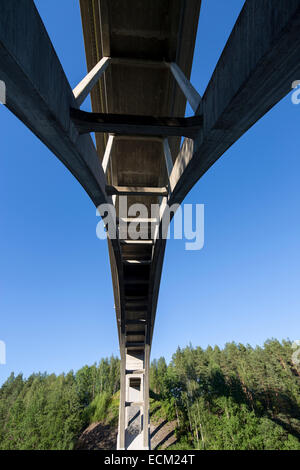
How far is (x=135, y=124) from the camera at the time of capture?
16.0 ft

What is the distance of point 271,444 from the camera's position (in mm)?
30984

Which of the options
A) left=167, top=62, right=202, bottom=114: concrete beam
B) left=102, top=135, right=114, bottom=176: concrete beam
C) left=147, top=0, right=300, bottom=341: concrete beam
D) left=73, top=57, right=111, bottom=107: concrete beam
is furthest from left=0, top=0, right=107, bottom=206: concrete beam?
left=147, top=0, right=300, bottom=341: concrete beam

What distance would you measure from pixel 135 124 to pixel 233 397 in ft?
154

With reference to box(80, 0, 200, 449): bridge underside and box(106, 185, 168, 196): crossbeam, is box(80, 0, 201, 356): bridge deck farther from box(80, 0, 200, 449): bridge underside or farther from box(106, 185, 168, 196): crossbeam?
box(106, 185, 168, 196): crossbeam

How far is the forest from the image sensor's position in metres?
34.0

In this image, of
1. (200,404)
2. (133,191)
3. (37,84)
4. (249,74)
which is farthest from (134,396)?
(249,74)

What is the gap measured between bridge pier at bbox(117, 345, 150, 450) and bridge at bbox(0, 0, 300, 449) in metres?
16.2

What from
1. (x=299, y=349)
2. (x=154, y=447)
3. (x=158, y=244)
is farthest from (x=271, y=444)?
(x=158, y=244)

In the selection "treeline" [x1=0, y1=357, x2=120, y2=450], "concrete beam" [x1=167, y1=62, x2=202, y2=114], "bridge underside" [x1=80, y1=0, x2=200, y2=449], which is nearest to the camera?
"concrete beam" [x1=167, y1=62, x2=202, y2=114]

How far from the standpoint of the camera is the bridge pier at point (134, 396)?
21125 mm

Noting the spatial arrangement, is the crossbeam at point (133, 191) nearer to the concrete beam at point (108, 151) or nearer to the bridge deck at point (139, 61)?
the concrete beam at point (108, 151)

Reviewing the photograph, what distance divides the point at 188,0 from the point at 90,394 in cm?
6704

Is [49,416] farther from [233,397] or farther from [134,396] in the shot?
[233,397]

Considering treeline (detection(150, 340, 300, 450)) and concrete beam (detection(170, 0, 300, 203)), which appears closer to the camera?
concrete beam (detection(170, 0, 300, 203))
